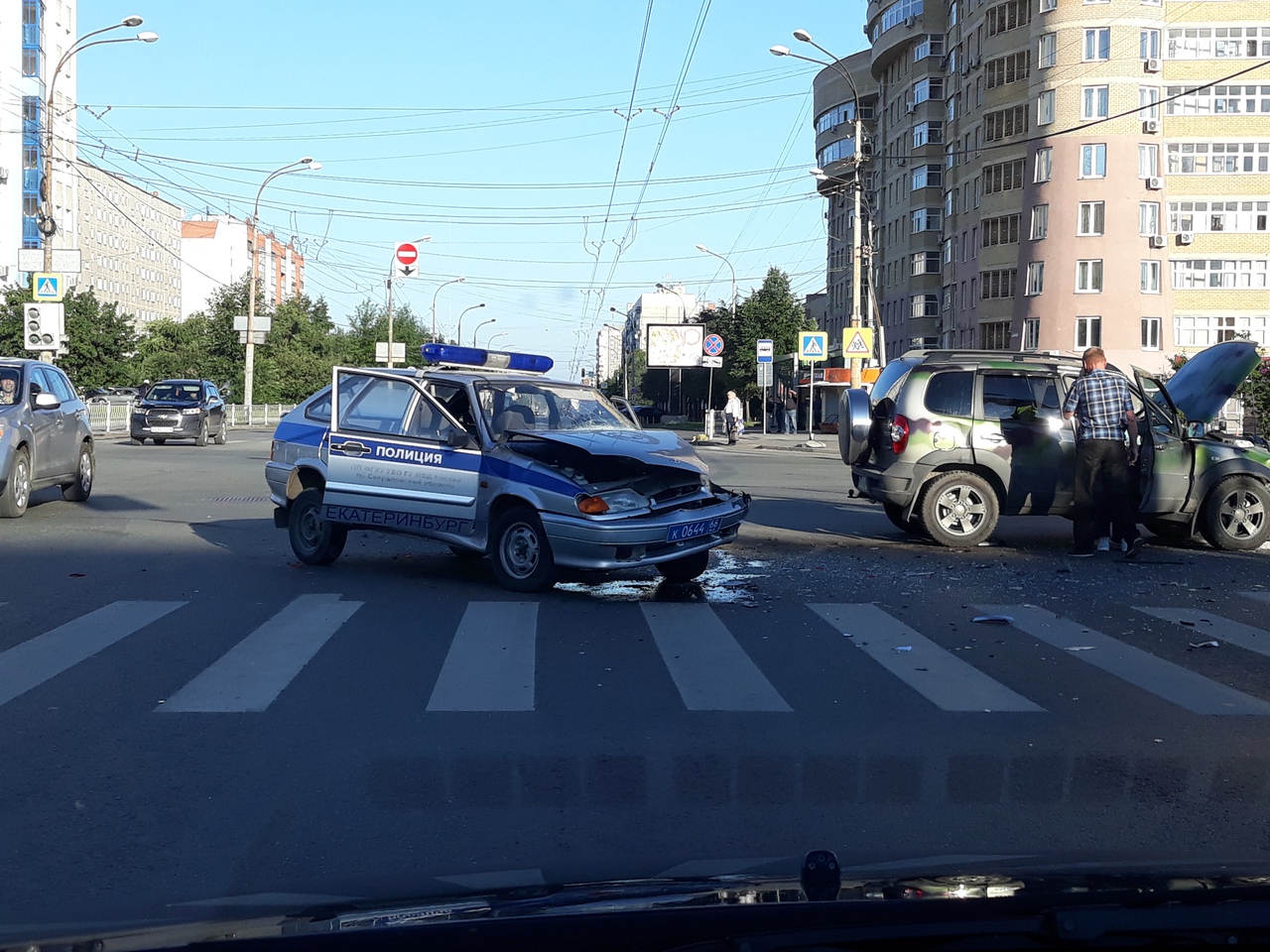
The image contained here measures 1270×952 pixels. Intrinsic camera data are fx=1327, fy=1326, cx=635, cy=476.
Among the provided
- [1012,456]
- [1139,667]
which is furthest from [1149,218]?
[1139,667]

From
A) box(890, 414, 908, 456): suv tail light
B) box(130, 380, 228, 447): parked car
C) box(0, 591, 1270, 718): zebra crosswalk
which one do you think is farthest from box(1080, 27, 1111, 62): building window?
box(0, 591, 1270, 718): zebra crosswalk

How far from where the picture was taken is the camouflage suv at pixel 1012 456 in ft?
44.8

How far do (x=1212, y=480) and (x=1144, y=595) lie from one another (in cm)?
359

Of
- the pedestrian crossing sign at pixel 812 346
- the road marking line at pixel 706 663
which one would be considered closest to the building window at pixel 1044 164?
the pedestrian crossing sign at pixel 812 346

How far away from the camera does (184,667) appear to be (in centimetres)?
746

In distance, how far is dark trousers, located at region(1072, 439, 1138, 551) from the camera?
41.9 ft

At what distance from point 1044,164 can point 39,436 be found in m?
48.3

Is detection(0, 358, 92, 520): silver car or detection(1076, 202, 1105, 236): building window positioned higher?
detection(1076, 202, 1105, 236): building window

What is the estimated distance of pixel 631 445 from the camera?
1071cm

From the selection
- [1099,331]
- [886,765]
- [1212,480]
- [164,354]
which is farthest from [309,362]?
[886,765]

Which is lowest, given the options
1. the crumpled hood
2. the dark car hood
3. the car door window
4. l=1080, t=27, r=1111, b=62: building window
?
→ the crumpled hood

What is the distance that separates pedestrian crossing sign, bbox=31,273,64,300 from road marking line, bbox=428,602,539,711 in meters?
26.6

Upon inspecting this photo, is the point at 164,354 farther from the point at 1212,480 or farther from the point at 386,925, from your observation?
the point at 386,925

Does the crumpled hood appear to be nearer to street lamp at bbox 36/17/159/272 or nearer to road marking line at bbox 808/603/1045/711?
road marking line at bbox 808/603/1045/711
